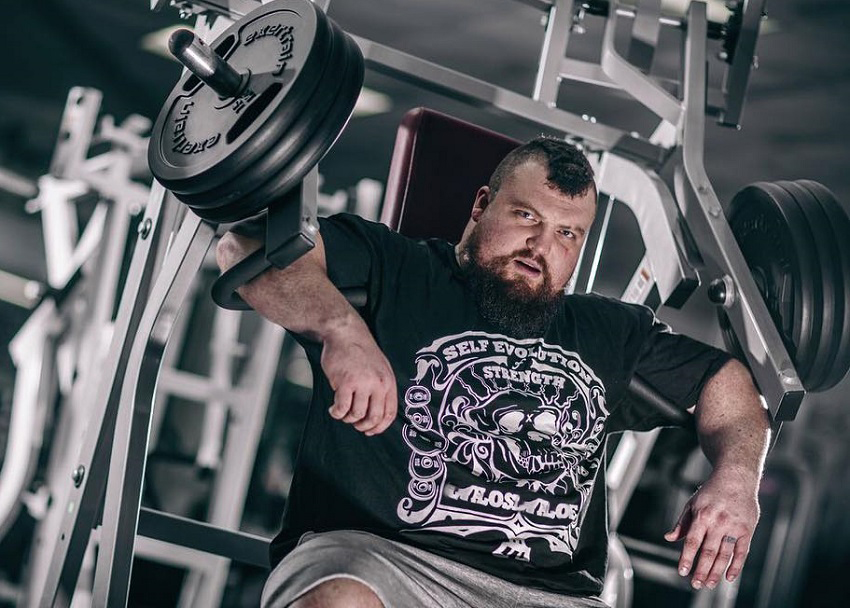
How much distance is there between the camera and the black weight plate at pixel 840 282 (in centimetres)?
159

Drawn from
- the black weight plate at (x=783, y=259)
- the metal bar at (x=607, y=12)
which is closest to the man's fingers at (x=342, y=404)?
the black weight plate at (x=783, y=259)

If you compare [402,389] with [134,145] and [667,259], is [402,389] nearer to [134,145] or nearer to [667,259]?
[667,259]

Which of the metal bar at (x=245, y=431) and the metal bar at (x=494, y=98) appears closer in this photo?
the metal bar at (x=494, y=98)

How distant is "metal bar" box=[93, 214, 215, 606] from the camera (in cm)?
138

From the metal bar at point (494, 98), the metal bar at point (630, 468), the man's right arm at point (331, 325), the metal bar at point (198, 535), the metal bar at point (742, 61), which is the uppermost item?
the metal bar at point (742, 61)

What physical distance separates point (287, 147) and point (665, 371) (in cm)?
77

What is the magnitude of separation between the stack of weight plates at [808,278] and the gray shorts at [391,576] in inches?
24.1

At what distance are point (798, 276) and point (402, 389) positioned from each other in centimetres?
71

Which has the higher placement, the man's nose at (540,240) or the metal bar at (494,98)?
the metal bar at (494,98)

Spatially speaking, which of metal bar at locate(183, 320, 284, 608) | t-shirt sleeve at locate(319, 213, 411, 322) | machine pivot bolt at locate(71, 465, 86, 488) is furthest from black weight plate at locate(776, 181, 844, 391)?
metal bar at locate(183, 320, 284, 608)

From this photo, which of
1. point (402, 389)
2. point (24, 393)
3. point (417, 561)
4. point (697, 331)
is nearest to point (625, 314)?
point (402, 389)

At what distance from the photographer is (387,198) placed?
1.83 m

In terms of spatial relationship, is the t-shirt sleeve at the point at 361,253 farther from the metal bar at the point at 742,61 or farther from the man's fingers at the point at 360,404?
the metal bar at the point at 742,61

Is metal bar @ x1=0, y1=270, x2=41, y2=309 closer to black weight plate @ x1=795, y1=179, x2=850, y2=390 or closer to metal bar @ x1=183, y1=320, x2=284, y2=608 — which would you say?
metal bar @ x1=183, y1=320, x2=284, y2=608
